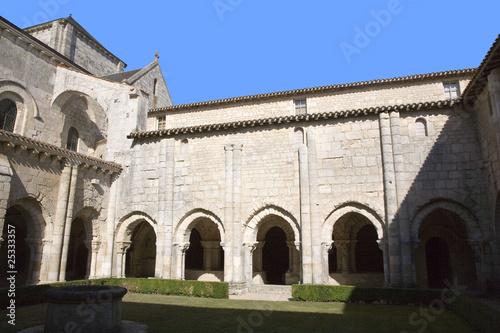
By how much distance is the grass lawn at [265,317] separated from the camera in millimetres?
8570

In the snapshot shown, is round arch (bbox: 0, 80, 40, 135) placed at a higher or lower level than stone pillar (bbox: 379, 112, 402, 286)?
higher

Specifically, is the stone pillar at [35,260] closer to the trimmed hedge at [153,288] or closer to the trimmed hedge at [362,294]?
the trimmed hedge at [153,288]

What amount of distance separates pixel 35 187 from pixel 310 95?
520 inches

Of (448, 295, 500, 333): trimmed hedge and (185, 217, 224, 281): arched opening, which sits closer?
(448, 295, 500, 333): trimmed hedge

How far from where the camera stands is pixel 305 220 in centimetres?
1482

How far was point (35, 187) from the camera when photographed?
541 inches

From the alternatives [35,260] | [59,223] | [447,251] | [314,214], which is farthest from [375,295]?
[35,260]

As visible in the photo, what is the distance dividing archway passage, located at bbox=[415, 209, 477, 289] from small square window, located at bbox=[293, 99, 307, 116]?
7.83m

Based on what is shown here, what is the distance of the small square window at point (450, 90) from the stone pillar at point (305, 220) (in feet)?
25.6

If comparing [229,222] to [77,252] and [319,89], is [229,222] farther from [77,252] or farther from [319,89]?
[77,252]

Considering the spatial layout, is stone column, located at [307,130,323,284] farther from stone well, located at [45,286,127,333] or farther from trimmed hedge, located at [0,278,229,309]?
stone well, located at [45,286,127,333]

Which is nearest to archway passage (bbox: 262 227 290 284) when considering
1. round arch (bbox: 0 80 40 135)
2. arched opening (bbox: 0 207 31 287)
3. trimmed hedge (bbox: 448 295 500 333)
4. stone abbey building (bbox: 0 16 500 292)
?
stone abbey building (bbox: 0 16 500 292)

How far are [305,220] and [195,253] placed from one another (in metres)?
8.90

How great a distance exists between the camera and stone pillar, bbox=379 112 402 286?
13570mm
